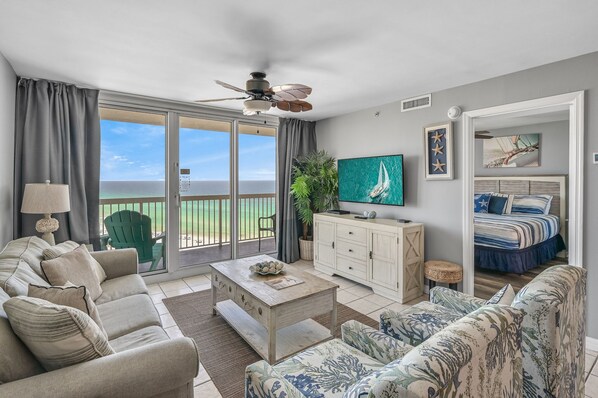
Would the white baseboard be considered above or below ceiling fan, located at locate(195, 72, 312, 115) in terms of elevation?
below

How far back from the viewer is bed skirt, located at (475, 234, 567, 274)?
4.12m

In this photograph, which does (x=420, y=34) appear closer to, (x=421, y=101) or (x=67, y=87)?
(x=421, y=101)

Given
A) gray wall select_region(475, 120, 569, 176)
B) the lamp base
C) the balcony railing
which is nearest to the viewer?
the lamp base

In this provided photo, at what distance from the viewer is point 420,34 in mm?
2160

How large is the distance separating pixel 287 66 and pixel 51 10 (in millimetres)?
1685

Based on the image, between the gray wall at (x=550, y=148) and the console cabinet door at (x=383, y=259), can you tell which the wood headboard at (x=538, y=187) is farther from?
the console cabinet door at (x=383, y=259)

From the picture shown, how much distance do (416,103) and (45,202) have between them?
4.08 meters

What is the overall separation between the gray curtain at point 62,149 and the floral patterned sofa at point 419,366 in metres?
3.12

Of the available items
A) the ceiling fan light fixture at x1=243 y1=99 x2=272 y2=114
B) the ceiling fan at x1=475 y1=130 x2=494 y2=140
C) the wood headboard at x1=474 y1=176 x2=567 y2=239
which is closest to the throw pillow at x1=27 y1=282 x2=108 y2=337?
the ceiling fan light fixture at x1=243 y1=99 x2=272 y2=114

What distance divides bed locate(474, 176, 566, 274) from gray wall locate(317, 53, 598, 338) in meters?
1.28

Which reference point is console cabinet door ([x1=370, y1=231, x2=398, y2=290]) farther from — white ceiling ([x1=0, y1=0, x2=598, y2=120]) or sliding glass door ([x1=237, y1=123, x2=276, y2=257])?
sliding glass door ([x1=237, y1=123, x2=276, y2=257])

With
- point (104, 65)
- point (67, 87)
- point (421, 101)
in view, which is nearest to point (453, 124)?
point (421, 101)

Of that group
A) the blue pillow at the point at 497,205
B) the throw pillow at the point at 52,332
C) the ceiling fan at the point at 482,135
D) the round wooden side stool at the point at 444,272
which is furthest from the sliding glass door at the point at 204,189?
the blue pillow at the point at 497,205

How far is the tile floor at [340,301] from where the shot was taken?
203cm
